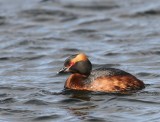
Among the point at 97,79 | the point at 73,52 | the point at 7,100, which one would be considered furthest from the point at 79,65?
the point at 73,52

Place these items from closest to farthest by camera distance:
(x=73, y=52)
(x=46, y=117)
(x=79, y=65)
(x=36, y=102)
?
(x=46, y=117), (x=36, y=102), (x=79, y=65), (x=73, y=52)

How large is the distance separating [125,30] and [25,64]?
497 cm

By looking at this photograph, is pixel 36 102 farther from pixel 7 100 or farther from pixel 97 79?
→ pixel 97 79

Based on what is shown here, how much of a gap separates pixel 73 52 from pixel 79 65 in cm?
497

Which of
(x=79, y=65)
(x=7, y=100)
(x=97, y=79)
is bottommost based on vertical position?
(x=7, y=100)

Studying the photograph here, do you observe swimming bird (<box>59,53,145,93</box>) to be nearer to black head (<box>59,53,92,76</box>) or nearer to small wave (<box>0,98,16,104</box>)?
black head (<box>59,53,92,76</box>)

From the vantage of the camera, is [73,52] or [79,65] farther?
[73,52]

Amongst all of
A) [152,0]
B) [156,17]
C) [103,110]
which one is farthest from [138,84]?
[152,0]

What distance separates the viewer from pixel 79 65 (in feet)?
55.8

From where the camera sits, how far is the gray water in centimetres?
1531

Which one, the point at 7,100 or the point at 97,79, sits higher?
the point at 97,79

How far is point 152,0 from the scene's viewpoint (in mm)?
28234

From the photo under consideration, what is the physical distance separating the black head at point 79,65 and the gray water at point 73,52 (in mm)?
528

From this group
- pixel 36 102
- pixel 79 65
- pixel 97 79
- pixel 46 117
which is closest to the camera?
pixel 46 117
